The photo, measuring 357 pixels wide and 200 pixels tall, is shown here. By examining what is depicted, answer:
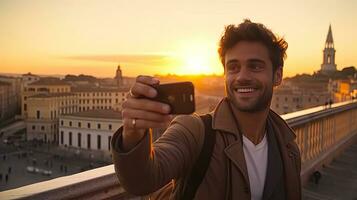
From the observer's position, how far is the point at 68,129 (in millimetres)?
53469

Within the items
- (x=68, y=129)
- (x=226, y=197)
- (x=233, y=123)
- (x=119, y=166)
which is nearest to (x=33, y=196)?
(x=119, y=166)

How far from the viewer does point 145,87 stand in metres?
1.22

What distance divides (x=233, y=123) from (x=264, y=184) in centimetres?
30

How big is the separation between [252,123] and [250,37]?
0.40 meters

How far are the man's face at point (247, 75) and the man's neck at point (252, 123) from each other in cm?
3

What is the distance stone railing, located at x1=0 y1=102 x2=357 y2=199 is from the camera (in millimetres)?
1753

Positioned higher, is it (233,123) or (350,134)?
(233,123)

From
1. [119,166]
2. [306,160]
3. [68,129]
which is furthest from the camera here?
[68,129]

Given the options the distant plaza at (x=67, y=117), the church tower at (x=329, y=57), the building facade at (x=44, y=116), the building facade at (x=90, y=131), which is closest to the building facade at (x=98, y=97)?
the distant plaza at (x=67, y=117)

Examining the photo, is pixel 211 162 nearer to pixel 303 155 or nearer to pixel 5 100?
pixel 303 155

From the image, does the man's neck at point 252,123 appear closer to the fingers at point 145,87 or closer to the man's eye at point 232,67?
the man's eye at point 232,67

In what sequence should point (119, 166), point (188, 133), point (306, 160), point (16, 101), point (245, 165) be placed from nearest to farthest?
point (119, 166), point (188, 133), point (245, 165), point (306, 160), point (16, 101)

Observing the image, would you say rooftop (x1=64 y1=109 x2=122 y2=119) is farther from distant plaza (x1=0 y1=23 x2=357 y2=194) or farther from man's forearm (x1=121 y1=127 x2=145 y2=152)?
man's forearm (x1=121 y1=127 x2=145 y2=152)

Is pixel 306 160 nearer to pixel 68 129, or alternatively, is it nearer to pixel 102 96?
pixel 68 129
